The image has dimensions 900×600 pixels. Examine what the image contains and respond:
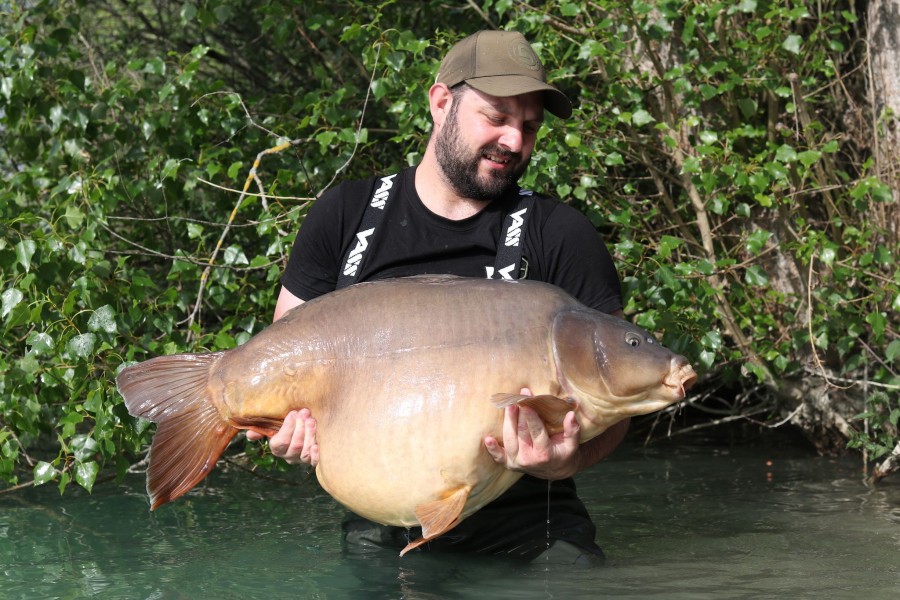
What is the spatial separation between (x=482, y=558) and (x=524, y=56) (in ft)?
4.90

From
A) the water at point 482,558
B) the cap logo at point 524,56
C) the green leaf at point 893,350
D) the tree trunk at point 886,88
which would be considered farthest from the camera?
the tree trunk at point 886,88

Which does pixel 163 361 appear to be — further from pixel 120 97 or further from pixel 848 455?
pixel 848 455

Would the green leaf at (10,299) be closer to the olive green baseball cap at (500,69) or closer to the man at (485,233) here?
the man at (485,233)

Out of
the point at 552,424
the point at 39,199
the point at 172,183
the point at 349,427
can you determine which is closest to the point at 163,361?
the point at 349,427

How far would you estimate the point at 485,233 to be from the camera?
3.25 meters

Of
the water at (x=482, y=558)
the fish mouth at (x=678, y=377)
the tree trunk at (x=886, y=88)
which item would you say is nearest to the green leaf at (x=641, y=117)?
the tree trunk at (x=886, y=88)

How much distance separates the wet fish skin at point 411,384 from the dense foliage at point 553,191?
1.17m

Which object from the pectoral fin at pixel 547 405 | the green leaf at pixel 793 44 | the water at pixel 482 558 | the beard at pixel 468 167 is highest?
the green leaf at pixel 793 44

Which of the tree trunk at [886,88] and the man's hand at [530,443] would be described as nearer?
the man's hand at [530,443]

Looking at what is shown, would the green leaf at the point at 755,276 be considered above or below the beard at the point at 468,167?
below

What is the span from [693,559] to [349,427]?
127cm

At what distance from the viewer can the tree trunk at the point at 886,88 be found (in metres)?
4.67

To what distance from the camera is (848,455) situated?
17.4 feet

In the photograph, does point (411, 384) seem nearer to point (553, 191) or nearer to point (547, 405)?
point (547, 405)
